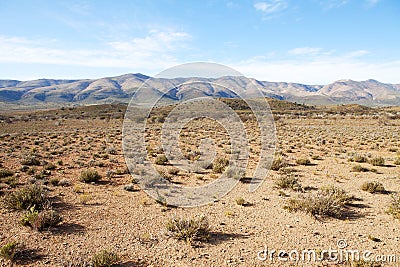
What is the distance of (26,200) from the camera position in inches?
327

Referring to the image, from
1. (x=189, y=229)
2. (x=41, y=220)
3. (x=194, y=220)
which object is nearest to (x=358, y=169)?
(x=194, y=220)

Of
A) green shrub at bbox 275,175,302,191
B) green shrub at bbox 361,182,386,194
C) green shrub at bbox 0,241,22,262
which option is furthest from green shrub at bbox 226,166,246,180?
green shrub at bbox 0,241,22,262

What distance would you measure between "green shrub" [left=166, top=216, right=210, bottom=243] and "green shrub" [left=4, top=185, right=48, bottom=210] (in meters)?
4.57

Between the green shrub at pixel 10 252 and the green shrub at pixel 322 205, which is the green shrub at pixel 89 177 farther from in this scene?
the green shrub at pixel 322 205

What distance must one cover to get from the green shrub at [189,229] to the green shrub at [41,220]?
3.34 m

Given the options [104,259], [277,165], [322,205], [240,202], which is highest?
[322,205]

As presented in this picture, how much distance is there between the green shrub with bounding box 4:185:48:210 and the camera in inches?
321

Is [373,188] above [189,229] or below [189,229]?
above

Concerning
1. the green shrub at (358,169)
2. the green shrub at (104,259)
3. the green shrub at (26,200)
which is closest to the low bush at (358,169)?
the green shrub at (358,169)

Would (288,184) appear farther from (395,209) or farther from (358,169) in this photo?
(358,169)

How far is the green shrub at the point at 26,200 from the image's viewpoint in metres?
8.16

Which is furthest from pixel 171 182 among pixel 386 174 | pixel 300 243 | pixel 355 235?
pixel 386 174

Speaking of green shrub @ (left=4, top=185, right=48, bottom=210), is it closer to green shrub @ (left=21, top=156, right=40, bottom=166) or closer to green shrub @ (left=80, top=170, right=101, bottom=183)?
green shrub @ (left=80, top=170, right=101, bottom=183)

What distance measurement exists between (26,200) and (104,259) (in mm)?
4646
